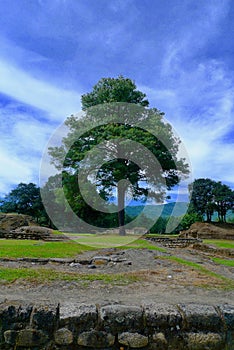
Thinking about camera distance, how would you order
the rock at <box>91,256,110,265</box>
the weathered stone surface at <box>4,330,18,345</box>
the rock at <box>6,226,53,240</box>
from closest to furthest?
1. the weathered stone surface at <box>4,330,18,345</box>
2. the rock at <box>91,256,110,265</box>
3. the rock at <box>6,226,53,240</box>

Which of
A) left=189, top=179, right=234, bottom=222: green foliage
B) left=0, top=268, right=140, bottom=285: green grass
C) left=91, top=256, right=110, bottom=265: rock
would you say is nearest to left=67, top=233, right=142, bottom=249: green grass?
left=91, top=256, right=110, bottom=265: rock

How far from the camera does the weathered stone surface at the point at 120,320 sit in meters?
3.28

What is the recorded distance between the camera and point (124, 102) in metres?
26.8

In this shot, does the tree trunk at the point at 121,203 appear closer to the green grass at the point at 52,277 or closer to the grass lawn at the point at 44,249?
the grass lawn at the point at 44,249

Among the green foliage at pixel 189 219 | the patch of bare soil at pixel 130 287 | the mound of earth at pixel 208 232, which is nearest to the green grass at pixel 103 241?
Result: the patch of bare soil at pixel 130 287

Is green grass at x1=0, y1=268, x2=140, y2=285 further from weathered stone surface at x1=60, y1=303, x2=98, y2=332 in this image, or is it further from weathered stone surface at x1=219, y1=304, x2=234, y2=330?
weathered stone surface at x1=219, y1=304, x2=234, y2=330

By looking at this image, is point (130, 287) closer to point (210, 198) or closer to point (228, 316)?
point (228, 316)

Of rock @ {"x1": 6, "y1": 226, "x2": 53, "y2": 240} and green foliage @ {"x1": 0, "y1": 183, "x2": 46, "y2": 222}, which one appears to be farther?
green foliage @ {"x1": 0, "y1": 183, "x2": 46, "y2": 222}

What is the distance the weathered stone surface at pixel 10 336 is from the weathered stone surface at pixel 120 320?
992 millimetres

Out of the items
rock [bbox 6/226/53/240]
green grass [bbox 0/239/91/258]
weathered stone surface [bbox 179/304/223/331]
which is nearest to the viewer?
weathered stone surface [bbox 179/304/223/331]

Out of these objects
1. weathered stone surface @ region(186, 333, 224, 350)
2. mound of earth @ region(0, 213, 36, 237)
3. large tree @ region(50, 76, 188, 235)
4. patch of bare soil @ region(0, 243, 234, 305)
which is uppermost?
large tree @ region(50, 76, 188, 235)

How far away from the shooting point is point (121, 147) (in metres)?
23.9

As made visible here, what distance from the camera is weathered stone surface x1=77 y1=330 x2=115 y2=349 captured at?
3.23 metres

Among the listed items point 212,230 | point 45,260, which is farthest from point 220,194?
point 45,260
